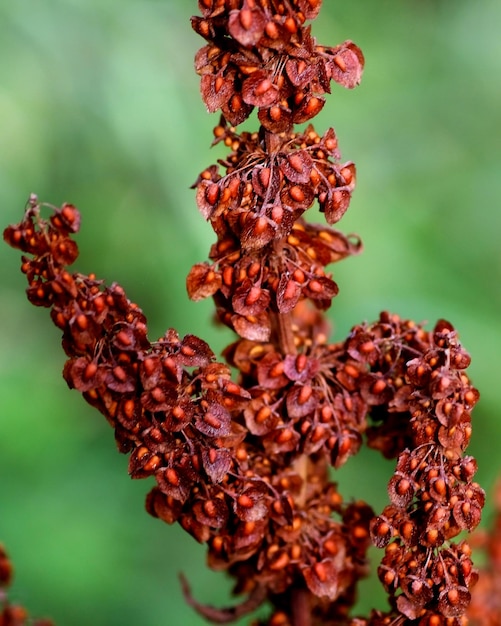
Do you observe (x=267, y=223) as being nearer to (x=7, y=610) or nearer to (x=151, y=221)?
(x=7, y=610)

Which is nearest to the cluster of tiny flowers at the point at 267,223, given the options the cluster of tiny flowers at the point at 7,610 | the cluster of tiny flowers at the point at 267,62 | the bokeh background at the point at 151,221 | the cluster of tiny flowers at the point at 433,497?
the cluster of tiny flowers at the point at 267,62

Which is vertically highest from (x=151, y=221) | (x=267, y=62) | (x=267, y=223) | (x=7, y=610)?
(x=151, y=221)

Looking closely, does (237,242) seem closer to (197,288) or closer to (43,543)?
(197,288)

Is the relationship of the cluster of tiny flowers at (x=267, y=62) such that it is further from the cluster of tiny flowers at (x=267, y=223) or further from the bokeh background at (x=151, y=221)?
the bokeh background at (x=151, y=221)

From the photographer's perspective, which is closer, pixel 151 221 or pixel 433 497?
pixel 433 497

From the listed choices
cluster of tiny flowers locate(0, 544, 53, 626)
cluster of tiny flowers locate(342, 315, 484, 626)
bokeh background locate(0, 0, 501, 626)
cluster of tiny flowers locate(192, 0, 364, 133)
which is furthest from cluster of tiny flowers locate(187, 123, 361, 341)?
bokeh background locate(0, 0, 501, 626)

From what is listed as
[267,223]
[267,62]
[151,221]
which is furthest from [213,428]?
[151,221]

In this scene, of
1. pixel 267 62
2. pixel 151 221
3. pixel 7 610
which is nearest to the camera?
pixel 267 62
